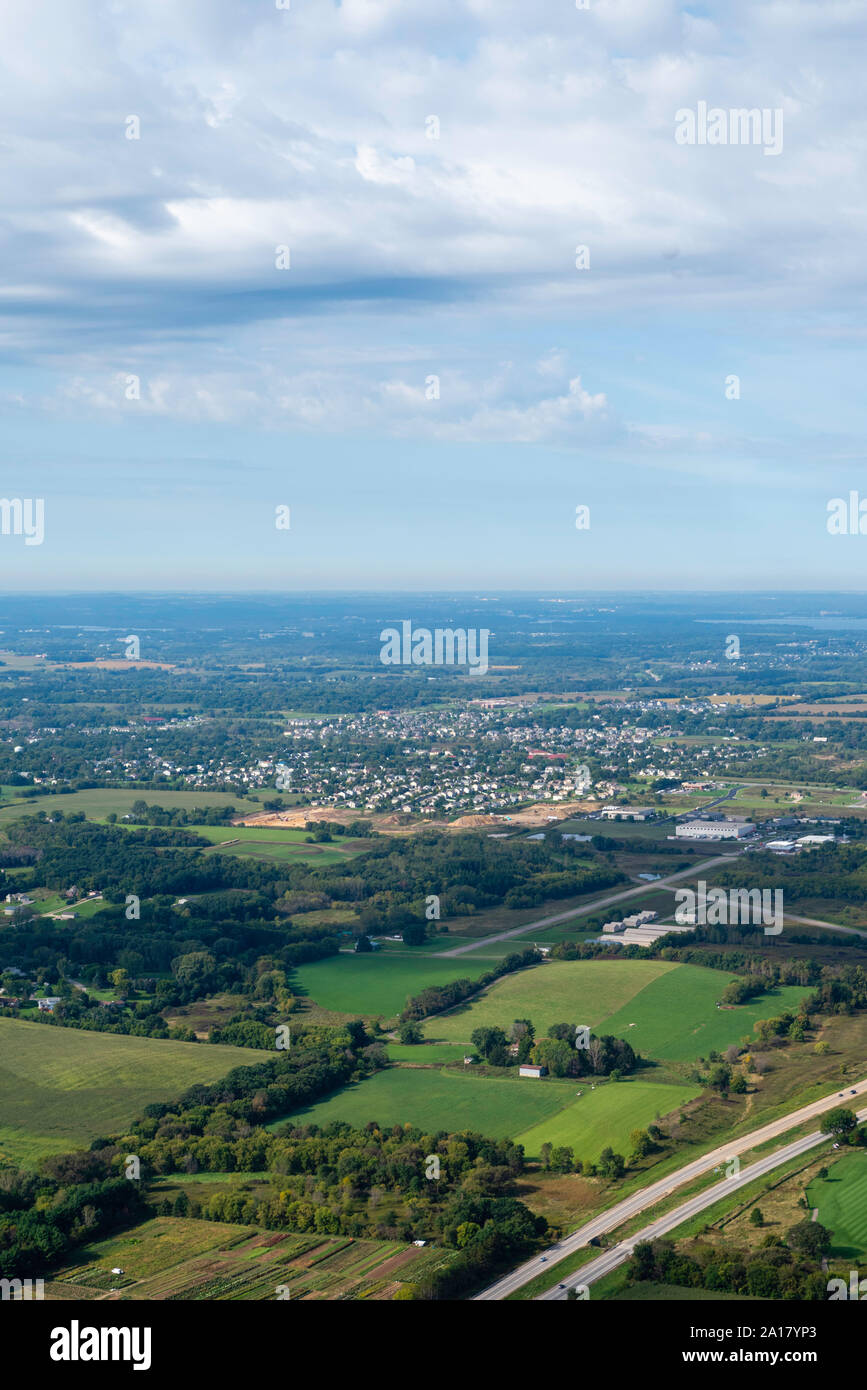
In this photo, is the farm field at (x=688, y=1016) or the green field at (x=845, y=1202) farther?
the farm field at (x=688, y=1016)

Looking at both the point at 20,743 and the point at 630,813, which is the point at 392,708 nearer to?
the point at 20,743

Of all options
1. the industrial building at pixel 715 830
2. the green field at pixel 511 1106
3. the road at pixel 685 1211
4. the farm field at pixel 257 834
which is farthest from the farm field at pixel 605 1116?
the farm field at pixel 257 834

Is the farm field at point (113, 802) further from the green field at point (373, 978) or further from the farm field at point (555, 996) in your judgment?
the farm field at point (555, 996)

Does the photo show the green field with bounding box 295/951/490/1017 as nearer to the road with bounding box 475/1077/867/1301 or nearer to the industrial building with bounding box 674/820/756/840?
the road with bounding box 475/1077/867/1301

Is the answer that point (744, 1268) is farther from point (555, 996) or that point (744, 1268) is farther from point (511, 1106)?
A: point (555, 996)

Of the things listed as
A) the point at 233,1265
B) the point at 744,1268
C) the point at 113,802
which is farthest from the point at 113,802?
the point at 744,1268

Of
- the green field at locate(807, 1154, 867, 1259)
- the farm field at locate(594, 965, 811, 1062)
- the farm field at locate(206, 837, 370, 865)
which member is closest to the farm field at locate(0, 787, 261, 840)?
the farm field at locate(206, 837, 370, 865)
